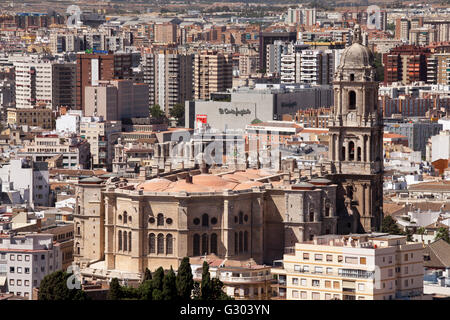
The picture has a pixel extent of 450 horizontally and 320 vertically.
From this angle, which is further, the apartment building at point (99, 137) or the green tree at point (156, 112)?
the green tree at point (156, 112)

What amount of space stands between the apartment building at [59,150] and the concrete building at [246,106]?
1831 centimetres

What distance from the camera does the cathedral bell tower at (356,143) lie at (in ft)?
242

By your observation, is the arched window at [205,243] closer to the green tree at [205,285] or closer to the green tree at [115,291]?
the green tree at [205,285]

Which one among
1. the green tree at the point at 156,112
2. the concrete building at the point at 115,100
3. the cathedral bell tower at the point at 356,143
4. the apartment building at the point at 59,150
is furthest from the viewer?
the green tree at the point at 156,112

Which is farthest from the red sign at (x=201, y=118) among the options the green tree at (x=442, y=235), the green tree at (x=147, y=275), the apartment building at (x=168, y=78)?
the green tree at (x=147, y=275)

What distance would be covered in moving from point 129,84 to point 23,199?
209 feet

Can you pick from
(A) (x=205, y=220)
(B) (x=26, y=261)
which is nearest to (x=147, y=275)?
(A) (x=205, y=220)

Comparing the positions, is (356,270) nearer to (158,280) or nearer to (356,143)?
(158,280)

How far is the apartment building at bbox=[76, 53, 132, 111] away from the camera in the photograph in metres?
162

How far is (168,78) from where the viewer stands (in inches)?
7028

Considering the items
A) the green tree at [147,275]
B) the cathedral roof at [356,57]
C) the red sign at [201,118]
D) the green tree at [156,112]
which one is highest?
the cathedral roof at [356,57]

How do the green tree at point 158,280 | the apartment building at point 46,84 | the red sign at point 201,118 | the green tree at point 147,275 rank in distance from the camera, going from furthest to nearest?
the apartment building at point 46,84 → the red sign at point 201,118 → the green tree at point 147,275 → the green tree at point 158,280

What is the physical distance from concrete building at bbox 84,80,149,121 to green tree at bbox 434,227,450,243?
69.0m
